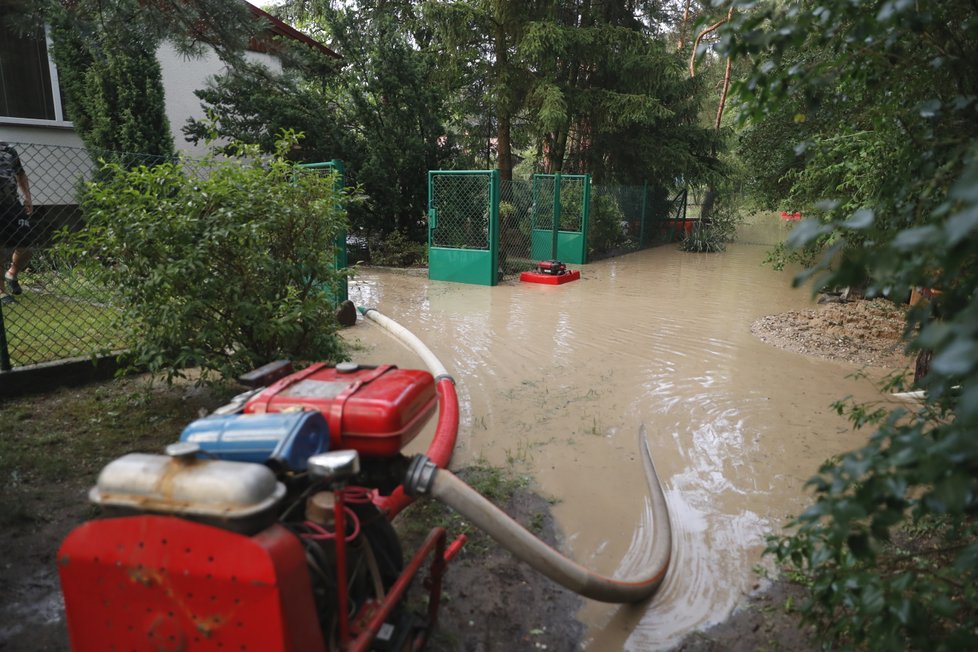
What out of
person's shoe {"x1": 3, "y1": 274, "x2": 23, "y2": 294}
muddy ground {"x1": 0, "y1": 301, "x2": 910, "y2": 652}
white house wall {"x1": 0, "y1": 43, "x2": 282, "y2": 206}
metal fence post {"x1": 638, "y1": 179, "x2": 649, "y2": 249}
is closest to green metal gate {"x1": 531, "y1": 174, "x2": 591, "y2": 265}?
metal fence post {"x1": 638, "y1": 179, "x2": 649, "y2": 249}

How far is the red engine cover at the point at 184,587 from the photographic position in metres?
1.54

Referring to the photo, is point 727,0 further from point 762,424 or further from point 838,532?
point 762,424

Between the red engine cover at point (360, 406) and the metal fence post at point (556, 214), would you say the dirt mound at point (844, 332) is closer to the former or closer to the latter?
the metal fence post at point (556, 214)

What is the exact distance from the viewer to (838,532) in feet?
4.01

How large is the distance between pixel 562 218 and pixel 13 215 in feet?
32.7

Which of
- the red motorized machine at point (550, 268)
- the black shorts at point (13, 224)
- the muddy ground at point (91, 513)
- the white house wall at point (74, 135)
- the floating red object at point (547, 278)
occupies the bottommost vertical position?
the muddy ground at point (91, 513)

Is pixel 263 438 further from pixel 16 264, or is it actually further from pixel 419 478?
pixel 16 264

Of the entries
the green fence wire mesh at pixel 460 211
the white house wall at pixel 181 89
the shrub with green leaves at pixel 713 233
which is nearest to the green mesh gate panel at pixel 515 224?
the green fence wire mesh at pixel 460 211

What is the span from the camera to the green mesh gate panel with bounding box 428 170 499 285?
36.3ft

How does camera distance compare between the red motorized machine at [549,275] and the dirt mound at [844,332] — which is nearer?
the dirt mound at [844,332]

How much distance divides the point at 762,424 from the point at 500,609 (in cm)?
304

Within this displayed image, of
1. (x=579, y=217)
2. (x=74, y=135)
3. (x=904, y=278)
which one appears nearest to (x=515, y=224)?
(x=579, y=217)

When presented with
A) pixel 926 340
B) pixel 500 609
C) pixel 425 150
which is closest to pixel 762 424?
pixel 500 609

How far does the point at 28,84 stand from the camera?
33.3 ft
